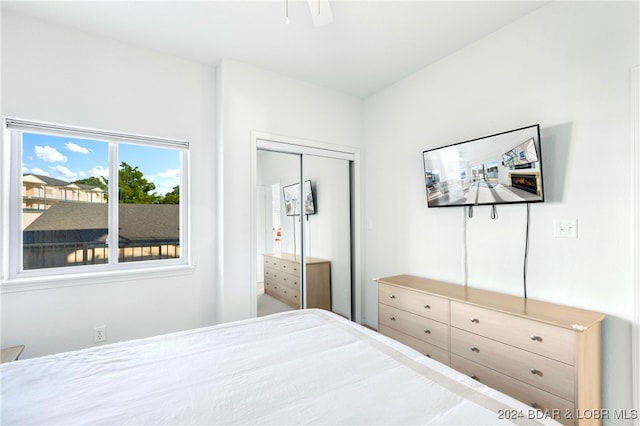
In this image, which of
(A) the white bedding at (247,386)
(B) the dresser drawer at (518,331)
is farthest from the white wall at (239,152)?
(B) the dresser drawer at (518,331)

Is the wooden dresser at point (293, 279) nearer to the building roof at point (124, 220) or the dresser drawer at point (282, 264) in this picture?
the dresser drawer at point (282, 264)

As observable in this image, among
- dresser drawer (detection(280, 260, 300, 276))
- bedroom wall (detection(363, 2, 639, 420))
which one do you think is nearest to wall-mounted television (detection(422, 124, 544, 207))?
bedroom wall (detection(363, 2, 639, 420))

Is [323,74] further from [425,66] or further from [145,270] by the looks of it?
[145,270]

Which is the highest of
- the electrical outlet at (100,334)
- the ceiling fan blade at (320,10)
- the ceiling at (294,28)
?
the ceiling at (294,28)

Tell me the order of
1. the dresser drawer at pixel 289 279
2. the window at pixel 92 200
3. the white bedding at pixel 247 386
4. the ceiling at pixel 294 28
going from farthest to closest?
the dresser drawer at pixel 289 279, the window at pixel 92 200, the ceiling at pixel 294 28, the white bedding at pixel 247 386

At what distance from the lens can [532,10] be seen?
84.7 inches

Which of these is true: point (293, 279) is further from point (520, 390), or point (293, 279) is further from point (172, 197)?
point (520, 390)

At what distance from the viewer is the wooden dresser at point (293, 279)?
3105mm

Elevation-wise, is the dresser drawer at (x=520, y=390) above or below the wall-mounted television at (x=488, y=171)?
below

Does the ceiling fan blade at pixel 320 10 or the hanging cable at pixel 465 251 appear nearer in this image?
the ceiling fan blade at pixel 320 10

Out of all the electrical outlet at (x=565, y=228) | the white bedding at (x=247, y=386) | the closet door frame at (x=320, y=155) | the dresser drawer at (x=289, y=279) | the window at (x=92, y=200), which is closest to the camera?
the white bedding at (x=247, y=386)

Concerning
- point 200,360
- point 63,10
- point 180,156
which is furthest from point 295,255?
point 63,10

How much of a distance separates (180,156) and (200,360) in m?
2.11

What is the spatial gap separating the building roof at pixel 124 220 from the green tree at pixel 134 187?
0.17 feet
